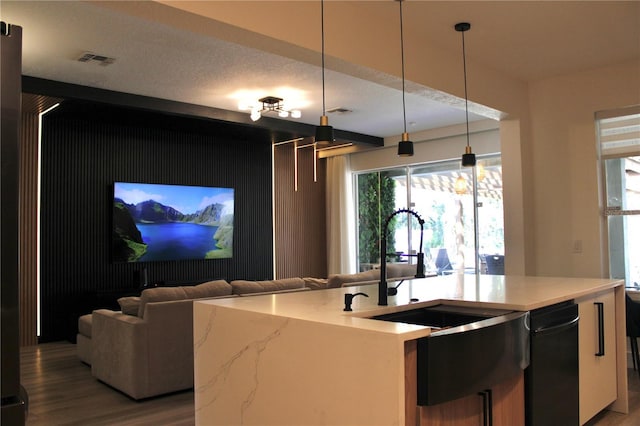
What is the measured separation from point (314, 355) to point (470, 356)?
623 mm

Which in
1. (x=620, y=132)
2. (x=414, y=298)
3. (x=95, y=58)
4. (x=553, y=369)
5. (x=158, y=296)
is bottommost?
(x=553, y=369)

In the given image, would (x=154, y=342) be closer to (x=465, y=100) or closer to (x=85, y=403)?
(x=85, y=403)

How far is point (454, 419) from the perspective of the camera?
217cm

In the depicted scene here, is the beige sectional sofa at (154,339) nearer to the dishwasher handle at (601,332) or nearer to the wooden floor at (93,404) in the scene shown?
the wooden floor at (93,404)

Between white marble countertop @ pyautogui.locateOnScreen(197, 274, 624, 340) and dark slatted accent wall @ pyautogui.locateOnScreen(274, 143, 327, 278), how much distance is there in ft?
18.3

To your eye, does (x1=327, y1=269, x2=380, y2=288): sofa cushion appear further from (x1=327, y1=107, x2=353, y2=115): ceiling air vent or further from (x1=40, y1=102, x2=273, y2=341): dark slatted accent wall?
(x1=40, y1=102, x2=273, y2=341): dark slatted accent wall

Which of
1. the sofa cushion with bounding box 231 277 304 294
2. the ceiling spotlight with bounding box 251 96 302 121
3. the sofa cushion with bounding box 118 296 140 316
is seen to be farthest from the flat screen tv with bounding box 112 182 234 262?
the sofa cushion with bounding box 231 277 304 294

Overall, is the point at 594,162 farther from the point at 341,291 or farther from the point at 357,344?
the point at 357,344

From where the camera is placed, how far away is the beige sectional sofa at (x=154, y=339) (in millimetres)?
4195

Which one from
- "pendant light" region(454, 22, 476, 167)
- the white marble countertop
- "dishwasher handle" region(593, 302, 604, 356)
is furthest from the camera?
"pendant light" region(454, 22, 476, 167)

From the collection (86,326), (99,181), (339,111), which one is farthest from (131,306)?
(339,111)

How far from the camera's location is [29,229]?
654cm

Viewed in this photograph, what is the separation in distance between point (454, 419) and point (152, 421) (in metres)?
2.40

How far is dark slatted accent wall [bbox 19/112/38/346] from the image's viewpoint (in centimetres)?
646
